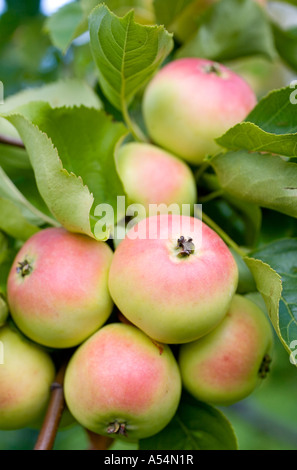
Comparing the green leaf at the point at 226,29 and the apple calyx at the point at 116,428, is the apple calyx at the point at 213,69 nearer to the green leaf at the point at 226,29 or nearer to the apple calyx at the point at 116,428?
the green leaf at the point at 226,29

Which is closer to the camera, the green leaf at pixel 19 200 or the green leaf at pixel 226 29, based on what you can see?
the green leaf at pixel 19 200

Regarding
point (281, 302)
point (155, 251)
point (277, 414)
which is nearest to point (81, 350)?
point (155, 251)

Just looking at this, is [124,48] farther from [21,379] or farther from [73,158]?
[21,379]

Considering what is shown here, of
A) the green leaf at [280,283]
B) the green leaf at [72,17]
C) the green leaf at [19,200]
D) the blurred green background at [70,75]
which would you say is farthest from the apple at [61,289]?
the blurred green background at [70,75]

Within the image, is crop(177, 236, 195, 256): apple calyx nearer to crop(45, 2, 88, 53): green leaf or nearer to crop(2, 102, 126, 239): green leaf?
crop(2, 102, 126, 239): green leaf

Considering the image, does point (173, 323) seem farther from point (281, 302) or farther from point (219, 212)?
point (219, 212)
